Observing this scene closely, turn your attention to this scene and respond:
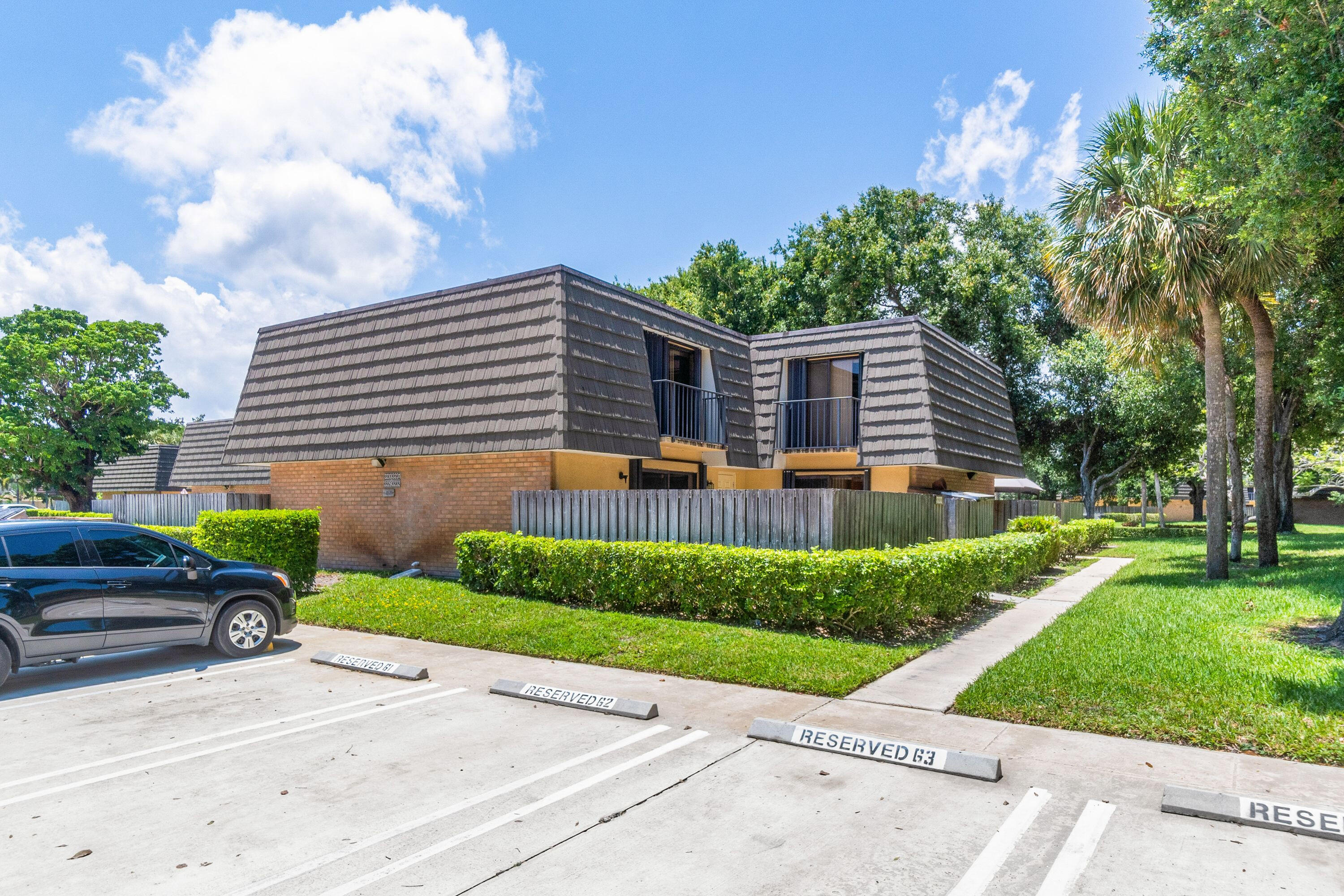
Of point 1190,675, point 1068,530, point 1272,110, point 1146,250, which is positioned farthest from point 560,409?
point 1068,530

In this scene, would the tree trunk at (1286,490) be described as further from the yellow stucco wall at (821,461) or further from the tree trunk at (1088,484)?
the yellow stucco wall at (821,461)

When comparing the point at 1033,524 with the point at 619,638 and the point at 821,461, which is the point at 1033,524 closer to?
the point at 821,461

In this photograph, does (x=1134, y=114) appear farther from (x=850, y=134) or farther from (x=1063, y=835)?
(x=1063, y=835)

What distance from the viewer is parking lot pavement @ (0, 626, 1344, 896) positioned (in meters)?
3.97

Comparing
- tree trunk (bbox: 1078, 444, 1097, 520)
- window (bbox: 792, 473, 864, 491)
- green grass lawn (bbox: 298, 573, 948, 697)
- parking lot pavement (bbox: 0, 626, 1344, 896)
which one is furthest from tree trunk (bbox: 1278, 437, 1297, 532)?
parking lot pavement (bbox: 0, 626, 1344, 896)

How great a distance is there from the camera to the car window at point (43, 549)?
25.7 ft

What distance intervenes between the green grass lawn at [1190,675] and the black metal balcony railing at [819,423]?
6.87 metres

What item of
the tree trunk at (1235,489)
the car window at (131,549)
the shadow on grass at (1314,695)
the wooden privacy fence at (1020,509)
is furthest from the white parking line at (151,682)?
the tree trunk at (1235,489)

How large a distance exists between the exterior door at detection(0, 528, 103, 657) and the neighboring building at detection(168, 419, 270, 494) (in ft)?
67.2

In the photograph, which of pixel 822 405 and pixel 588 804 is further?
pixel 822 405

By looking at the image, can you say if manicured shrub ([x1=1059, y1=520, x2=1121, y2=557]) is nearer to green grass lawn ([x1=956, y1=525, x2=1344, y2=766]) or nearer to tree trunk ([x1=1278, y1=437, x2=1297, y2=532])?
green grass lawn ([x1=956, y1=525, x2=1344, y2=766])

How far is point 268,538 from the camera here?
13.2 metres

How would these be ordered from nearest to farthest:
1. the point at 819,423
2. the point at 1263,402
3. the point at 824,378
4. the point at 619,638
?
the point at 619,638, the point at 1263,402, the point at 819,423, the point at 824,378

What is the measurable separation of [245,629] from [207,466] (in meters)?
23.7
